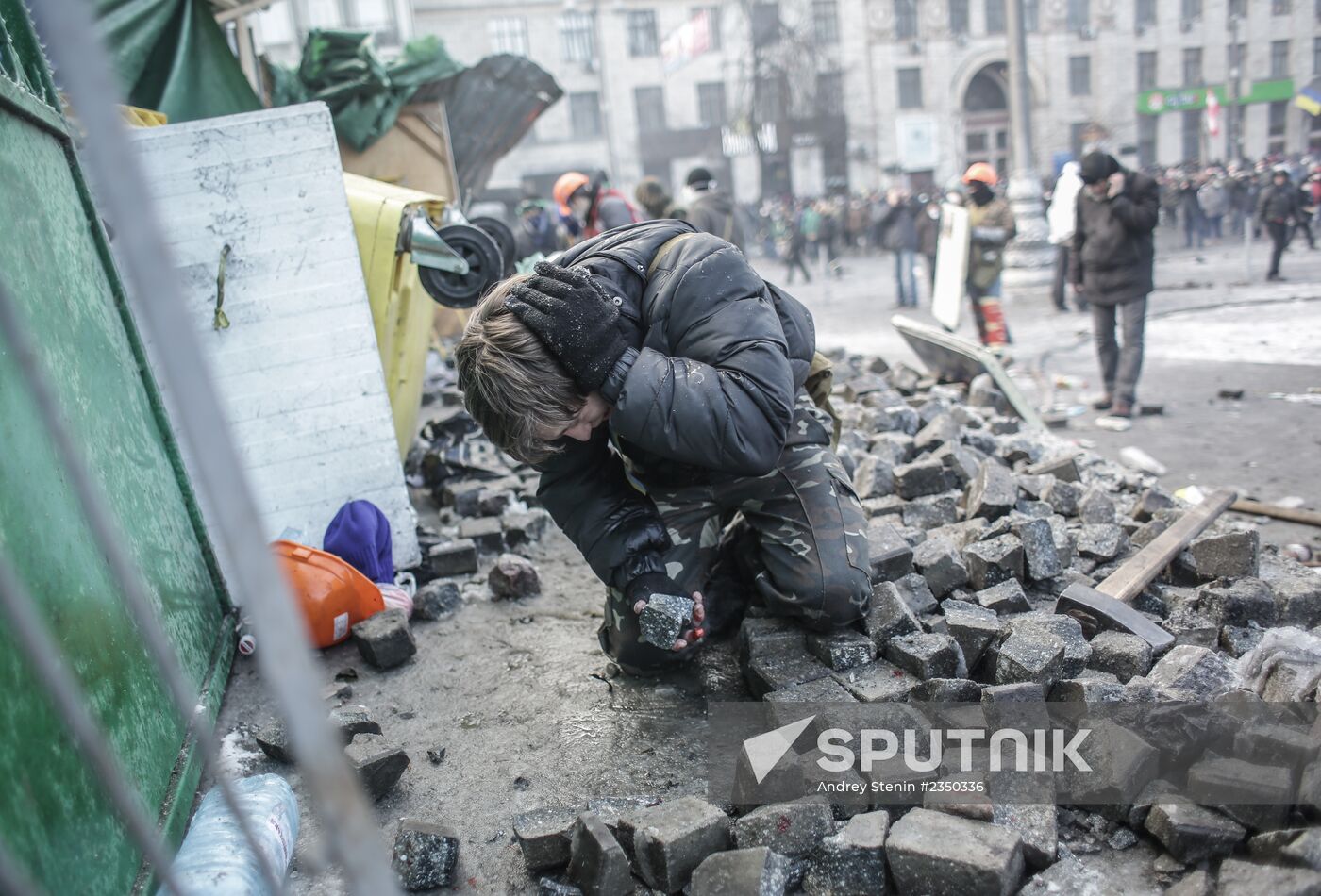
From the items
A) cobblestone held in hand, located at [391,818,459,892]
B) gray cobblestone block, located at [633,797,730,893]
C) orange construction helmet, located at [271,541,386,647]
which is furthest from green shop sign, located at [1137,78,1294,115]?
cobblestone held in hand, located at [391,818,459,892]

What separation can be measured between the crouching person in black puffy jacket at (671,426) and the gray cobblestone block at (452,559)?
108cm

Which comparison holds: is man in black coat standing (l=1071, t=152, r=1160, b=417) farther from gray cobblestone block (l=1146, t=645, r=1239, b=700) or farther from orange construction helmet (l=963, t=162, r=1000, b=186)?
gray cobblestone block (l=1146, t=645, r=1239, b=700)

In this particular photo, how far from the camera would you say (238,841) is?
193 centimetres

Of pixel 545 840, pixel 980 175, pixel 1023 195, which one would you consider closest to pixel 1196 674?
pixel 545 840

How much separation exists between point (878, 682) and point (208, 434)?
2109 mm

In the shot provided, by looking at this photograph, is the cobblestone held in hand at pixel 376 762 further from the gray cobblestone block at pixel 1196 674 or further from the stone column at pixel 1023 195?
the stone column at pixel 1023 195

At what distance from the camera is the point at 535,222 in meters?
12.5

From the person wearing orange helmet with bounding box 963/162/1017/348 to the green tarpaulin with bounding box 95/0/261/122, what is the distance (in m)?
5.83

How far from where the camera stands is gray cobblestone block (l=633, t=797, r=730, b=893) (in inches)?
77.2

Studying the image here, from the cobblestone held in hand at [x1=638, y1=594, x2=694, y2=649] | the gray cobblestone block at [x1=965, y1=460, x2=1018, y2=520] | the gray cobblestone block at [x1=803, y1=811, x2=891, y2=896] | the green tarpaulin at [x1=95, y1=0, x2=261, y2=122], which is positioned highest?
the green tarpaulin at [x1=95, y1=0, x2=261, y2=122]

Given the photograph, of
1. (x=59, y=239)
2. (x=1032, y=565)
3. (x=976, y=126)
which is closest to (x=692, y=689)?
(x=1032, y=565)

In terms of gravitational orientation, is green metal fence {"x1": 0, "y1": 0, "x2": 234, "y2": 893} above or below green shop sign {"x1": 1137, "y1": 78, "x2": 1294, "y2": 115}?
below

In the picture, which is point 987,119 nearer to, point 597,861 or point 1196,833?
point 1196,833

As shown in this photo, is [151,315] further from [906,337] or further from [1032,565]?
[906,337]
